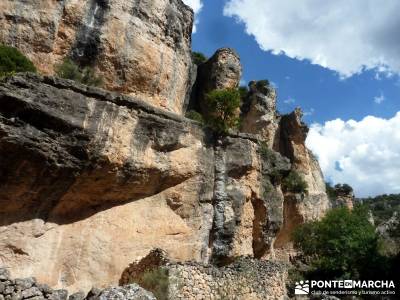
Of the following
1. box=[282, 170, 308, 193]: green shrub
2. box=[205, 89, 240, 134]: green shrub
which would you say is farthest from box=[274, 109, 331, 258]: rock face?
box=[205, 89, 240, 134]: green shrub

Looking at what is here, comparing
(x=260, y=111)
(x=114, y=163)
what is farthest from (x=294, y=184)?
(x=114, y=163)

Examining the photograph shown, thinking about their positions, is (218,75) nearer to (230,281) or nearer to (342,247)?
(342,247)

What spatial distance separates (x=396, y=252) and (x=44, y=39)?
988 inches

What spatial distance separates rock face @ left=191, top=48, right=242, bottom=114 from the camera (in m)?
28.3

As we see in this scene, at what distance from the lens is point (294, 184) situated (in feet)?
103

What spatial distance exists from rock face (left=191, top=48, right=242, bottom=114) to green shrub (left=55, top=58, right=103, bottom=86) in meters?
9.48

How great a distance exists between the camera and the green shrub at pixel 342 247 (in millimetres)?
24562

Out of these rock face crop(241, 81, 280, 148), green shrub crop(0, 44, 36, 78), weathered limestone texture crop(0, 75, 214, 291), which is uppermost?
rock face crop(241, 81, 280, 148)

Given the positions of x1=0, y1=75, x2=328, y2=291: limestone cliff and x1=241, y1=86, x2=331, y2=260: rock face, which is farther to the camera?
x1=241, y1=86, x2=331, y2=260: rock face

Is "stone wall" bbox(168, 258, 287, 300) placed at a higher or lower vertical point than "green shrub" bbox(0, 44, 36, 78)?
lower

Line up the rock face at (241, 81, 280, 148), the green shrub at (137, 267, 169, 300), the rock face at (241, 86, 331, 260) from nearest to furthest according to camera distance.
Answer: the green shrub at (137, 267, 169, 300)
the rock face at (241, 86, 331, 260)
the rock face at (241, 81, 280, 148)

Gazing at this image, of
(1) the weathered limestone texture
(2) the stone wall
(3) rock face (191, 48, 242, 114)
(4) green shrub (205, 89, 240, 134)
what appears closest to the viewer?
(1) the weathered limestone texture

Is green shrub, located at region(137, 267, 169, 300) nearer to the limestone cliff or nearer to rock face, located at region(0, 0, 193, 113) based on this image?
the limestone cliff

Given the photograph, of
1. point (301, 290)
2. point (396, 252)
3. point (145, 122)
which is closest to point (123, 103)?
point (145, 122)
